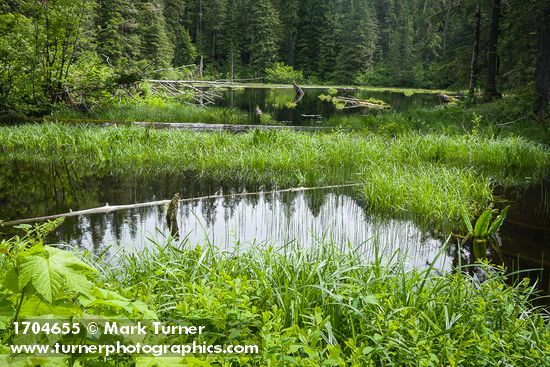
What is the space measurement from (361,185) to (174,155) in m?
4.17

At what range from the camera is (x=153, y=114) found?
51.5 feet

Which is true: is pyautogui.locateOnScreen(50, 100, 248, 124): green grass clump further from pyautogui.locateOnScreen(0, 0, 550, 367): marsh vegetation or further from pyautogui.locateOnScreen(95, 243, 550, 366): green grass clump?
pyautogui.locateOnScreen(95, 243, 550, 366): green grass clump

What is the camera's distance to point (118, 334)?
182 centimetres

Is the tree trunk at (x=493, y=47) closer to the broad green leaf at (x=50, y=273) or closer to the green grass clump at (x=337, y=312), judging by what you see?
the green grass clump at (x=337, y=312)

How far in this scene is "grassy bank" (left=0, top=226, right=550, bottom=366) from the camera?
193cm

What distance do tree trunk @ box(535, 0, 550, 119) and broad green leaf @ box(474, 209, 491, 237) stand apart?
873 centimetres

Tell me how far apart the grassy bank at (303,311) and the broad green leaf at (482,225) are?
6.54ft

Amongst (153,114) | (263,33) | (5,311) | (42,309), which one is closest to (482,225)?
(42,309)

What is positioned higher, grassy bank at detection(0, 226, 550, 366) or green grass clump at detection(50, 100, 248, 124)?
green grass clump at detection(50, 100, 248, 124)

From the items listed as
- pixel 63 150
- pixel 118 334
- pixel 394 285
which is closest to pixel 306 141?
pixel 63 150

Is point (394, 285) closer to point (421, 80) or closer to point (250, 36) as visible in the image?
point (421, 80)

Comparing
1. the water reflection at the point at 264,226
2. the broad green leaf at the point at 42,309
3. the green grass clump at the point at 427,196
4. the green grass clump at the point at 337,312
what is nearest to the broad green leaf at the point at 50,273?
the broad green leaf at the point at 42,309

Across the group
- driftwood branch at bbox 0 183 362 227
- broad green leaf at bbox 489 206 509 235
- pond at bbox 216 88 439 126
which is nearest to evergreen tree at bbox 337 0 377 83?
pond at bbox 216 88 439 126

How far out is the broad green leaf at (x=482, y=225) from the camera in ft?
17.4
